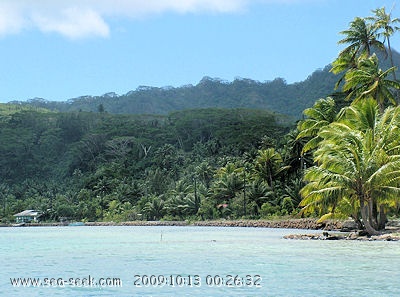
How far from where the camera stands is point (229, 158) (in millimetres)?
79812

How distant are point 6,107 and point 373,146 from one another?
17435 centimetres

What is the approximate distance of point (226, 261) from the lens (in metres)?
18.7

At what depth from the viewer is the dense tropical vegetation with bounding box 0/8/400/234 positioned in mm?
28594

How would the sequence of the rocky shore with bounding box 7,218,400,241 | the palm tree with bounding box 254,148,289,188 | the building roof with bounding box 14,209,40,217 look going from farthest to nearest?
the building roof with bounding box 14,209,40,217 < the palm tree with bounding box 254,148,289,188 < the rocky shore with bounding box 7,218,400,241

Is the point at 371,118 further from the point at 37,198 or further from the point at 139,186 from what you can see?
the point at 37,198

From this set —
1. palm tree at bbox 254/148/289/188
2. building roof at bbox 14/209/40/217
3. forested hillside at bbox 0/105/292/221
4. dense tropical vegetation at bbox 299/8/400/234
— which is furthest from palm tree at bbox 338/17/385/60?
building roof at bbox 14/209/40/217

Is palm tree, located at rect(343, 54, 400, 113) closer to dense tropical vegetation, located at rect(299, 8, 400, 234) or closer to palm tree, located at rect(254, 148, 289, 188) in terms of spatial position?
dense tropical vegetation, located at rect(299, 8, 400, 234)

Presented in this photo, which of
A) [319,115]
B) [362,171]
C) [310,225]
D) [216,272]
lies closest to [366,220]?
[362,171]

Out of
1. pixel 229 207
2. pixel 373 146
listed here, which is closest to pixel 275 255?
pixel 373 146

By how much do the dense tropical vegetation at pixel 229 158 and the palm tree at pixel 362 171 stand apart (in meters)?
0.06

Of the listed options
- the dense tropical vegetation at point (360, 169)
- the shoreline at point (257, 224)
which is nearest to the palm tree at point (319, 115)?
the shoreline at point (257, 224)

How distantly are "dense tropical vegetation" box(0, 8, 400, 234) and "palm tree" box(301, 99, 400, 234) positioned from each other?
0.06 meters

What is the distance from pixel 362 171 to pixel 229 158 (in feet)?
173

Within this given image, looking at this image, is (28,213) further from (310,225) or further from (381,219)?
(381,219)
